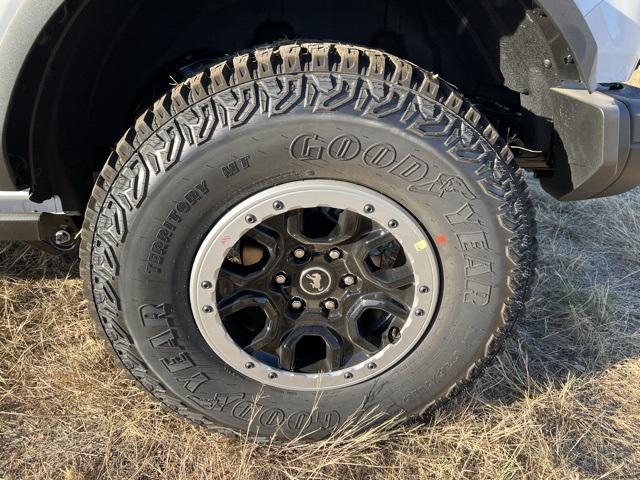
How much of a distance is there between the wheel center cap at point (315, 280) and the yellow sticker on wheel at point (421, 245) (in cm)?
30

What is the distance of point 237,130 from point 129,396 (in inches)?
45.0

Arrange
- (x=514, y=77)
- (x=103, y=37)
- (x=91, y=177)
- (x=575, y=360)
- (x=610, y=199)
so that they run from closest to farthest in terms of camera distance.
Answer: (x=103, y=37) → (x=514, y=77) → (x=91, y=177) → (x=575, y=360) → (x=610, y=199)

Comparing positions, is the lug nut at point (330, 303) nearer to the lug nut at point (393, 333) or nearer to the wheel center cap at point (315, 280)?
the wheel center cap at point (315, 280)

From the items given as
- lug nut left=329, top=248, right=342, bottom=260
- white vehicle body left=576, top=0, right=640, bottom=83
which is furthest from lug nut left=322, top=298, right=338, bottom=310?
white vehicle body left=576, top=0, right=640, bottom=83

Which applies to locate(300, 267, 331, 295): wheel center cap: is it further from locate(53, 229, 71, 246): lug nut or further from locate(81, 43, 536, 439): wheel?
locate(53, 229, 71, 246): lug nut

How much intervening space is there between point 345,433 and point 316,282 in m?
0.51

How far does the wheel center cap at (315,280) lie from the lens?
1.81 meters

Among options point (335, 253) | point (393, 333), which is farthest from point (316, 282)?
point (393, 333)

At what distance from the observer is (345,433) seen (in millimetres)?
1881

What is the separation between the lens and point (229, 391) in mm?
1838

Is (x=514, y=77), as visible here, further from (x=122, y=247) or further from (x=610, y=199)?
(x=610, y=199)

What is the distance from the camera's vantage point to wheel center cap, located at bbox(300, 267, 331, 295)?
1.81m

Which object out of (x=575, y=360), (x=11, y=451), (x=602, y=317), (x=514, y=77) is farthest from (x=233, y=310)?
(x=602, y=317)

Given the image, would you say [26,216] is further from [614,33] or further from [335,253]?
[614,33]
